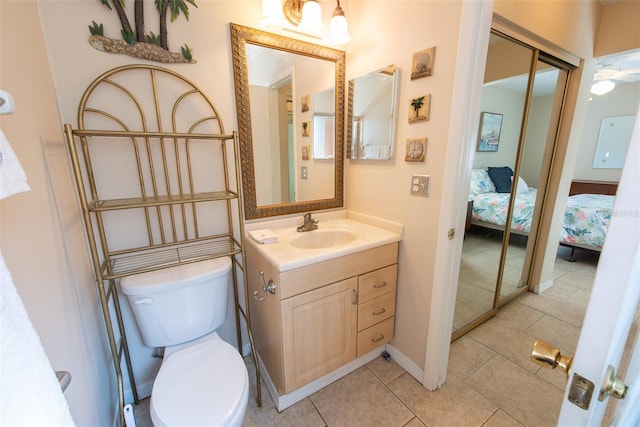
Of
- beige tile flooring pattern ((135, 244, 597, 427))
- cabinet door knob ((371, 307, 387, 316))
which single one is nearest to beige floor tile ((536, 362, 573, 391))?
beige tile flooring pattern ((135, 244, 597, 427))

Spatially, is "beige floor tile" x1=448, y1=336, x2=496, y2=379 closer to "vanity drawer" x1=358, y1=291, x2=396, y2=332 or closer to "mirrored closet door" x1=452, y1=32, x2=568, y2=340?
"mirrored closet door" x1=452, y1=32, x2=568, y2=340

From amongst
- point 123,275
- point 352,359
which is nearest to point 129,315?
point 123,275

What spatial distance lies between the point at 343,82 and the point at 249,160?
860 mm

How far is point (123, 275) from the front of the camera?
3.63 ft

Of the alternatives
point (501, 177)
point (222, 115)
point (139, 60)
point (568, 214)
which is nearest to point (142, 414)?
point (222, 115)

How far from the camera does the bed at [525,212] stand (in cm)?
252

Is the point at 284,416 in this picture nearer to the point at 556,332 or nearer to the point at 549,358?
the point at 549,358

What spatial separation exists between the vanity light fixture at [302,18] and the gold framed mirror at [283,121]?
0.08 m

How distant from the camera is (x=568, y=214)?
10.0ft

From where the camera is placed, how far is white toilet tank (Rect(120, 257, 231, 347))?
46.1 inches

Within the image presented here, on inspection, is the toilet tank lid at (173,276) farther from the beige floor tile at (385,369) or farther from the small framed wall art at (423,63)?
the small framed wall art at (423,63)

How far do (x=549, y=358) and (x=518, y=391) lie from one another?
1.40 m

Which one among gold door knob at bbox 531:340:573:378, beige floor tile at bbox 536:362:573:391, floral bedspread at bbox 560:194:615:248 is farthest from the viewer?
floral bedspread at bbox 560:194:615:248

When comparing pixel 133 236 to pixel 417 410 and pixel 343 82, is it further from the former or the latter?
pixel 417 410
